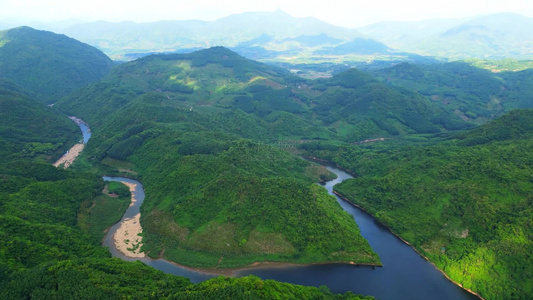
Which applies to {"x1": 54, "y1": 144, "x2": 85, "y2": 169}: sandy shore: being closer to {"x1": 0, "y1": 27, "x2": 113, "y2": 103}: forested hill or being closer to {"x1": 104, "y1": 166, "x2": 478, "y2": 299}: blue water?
{"x1": 104, "y1": 166, "x2": 478, "y2": 299}: blue water

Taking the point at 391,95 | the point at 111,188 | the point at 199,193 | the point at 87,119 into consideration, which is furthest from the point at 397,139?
the point at 87,119

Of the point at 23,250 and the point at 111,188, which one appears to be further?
the point at 111,188

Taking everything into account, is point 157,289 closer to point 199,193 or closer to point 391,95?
point 199,193

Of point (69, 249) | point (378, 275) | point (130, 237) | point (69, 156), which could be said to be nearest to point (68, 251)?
point (69, 249)

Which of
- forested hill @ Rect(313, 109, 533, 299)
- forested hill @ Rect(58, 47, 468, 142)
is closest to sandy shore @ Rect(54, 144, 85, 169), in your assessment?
forested hill @ Rect(58, 47, 468, 142)

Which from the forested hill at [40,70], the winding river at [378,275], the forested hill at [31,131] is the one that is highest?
the forested hill at [40,70]

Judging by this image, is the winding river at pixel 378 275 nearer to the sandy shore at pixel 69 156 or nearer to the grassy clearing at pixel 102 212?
the grassy clearing at pixel 102 212

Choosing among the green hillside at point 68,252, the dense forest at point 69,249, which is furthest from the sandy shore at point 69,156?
the green hillside at point 68,252
